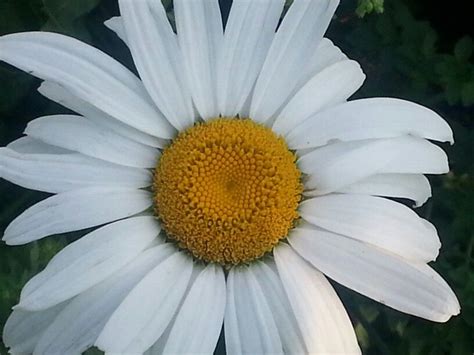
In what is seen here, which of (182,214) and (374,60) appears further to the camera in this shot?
(374,60)

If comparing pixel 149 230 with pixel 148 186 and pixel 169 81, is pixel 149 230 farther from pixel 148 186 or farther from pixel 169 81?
pixel 169 81

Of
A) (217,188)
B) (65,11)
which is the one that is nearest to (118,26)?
(65,11)

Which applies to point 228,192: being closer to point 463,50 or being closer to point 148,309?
point 148,309

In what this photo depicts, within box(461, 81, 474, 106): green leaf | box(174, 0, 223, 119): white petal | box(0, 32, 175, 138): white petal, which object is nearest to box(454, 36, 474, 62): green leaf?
box(461, 81, 474, 106): green leaf

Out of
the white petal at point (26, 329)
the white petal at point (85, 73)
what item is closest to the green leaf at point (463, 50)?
A: the white petal at point (85, 73)

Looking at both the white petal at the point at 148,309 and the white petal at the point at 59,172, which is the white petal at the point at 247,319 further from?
the white petal at the point at 59,172

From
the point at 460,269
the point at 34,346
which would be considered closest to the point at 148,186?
the point at 34,346

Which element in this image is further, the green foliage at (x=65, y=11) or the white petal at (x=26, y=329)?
the green foliage at (x=65, y=11)
